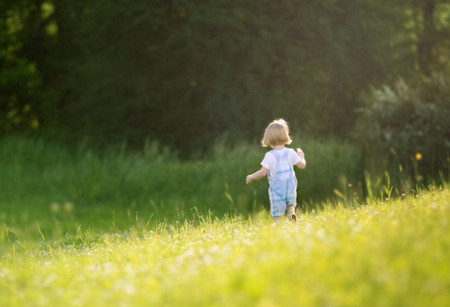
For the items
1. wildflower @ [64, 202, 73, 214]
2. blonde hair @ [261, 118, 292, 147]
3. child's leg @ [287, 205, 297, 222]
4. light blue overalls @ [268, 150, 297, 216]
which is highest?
blonde hair @ [261, 118, 292, 147]

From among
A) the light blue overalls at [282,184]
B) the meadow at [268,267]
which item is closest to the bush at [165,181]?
the meadow at [268,267]

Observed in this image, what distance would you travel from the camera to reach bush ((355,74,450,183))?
45.2ft

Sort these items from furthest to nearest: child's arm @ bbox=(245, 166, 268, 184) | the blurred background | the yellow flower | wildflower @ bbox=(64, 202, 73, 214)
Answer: the blurred background, wildflower @ bbox=(64, 202, 73, 214), the yellow flower, child's arm @ bbox=(245, 166, 268, 184)

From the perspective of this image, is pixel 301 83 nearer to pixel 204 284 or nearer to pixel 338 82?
pixel 338 82

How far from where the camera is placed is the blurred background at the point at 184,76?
18.4 metres

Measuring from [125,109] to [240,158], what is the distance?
6.30 metres

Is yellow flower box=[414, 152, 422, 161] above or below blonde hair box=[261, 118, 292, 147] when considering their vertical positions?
below

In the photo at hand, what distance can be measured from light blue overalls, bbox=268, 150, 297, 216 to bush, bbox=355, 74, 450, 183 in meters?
5.49

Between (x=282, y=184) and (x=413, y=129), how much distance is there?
7.24 meters

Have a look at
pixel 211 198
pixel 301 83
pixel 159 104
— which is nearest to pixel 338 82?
pixel 301 83

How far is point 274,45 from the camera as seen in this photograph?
20406 mm

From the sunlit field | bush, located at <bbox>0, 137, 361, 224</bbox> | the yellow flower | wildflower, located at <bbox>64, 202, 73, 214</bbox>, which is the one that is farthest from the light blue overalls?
wildflower, located at <bbox>64, 202, 73, 214</bbox>

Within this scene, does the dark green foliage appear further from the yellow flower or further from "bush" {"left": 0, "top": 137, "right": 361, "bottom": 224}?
the yellow flower

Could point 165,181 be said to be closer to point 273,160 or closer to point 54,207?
point 54,207
